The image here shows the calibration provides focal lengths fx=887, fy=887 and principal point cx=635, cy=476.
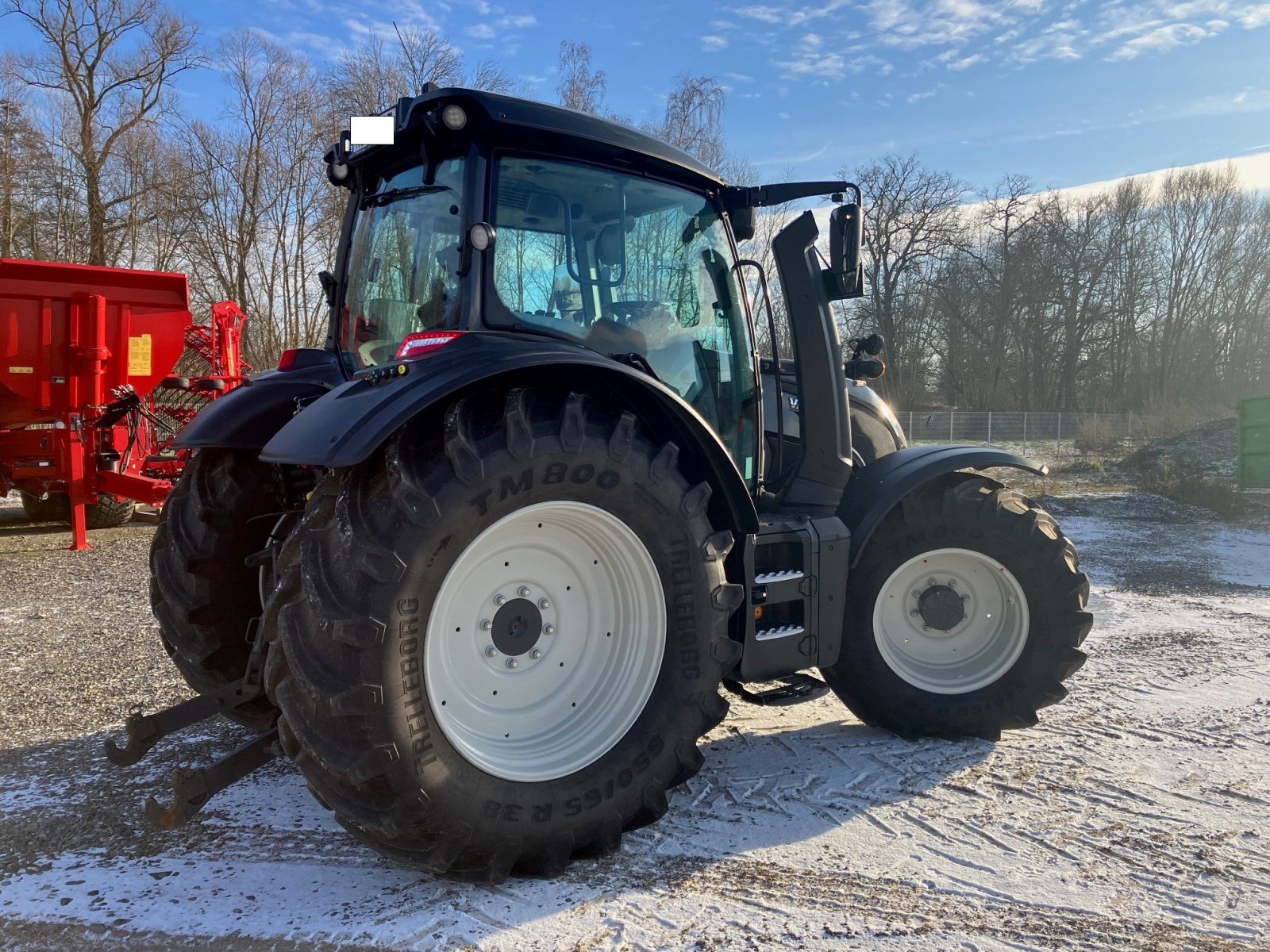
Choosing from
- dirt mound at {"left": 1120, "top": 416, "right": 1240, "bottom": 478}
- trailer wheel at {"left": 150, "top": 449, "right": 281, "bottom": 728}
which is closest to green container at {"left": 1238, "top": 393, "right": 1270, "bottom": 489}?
dirt mound at {"left": 1120, "top": 416, "right": 1240, "bottom": 478}

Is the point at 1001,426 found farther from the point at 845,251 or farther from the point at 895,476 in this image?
the point at 845,251

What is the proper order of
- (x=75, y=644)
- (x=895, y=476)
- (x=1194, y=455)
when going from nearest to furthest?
(x=895, y=476) < (x=75, y=644) < (x=1194, y=455)

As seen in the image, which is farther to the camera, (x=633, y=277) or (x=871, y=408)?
(x=871, y=408)

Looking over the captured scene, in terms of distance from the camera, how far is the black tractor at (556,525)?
2.32 meters

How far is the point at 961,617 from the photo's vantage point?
3.74 meters

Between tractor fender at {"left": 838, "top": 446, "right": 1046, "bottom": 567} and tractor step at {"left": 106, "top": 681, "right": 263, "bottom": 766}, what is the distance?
227 centimetres

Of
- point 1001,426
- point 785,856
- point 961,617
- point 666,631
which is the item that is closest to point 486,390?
point 666,631

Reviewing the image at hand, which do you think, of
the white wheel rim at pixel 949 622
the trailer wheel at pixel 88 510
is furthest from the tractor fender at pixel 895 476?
the trailer wheel at pixel 88 510

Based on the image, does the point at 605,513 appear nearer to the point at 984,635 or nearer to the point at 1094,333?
the point at 984,635

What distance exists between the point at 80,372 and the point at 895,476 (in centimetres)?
860

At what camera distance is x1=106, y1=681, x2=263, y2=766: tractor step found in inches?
111

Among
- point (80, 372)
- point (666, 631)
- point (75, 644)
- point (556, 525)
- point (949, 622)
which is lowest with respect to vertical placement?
point (75, 644)

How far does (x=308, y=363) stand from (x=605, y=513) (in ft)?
5.54

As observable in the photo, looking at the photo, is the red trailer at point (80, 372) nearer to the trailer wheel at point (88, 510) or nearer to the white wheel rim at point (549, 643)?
the trailer wheel at point (88, 510)
